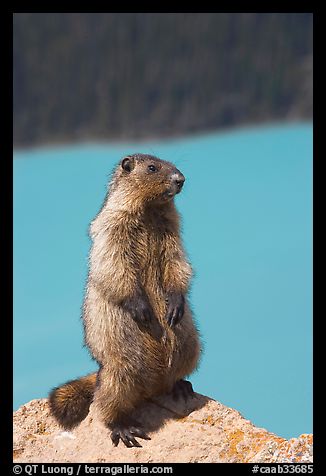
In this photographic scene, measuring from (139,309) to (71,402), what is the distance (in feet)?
3.66

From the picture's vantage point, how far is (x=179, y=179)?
891 cm

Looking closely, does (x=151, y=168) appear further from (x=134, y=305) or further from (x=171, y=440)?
(x=171, y=440)

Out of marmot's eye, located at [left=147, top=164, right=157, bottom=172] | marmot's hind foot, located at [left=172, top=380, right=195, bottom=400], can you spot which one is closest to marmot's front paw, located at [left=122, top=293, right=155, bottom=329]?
marmot's hind foot, located at [left=172, top=380, right=195, bottom=400]

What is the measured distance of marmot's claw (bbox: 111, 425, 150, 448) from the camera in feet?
28.2

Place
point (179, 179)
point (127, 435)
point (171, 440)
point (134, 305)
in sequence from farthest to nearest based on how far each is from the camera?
1. point (179, 179)
2. point (134, 305)
3. point (127, 435)
4. point (171, 440)

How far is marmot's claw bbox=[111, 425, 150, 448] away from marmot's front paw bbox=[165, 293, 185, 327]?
931 millimetres

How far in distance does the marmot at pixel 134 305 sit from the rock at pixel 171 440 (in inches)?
4.6

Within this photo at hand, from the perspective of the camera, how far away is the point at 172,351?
8.78 m

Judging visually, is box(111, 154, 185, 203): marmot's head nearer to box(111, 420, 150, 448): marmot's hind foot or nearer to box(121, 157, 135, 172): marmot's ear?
box(121, 157, 135, 172): marmot's ear

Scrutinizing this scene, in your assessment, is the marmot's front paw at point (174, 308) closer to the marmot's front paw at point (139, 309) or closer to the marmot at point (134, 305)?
the marmot at point (134, 305)

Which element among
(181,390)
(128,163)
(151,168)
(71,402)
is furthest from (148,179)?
(71,402)

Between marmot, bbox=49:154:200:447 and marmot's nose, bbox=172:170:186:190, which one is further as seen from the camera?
marmot's nose, bbox=172:170:186:190
